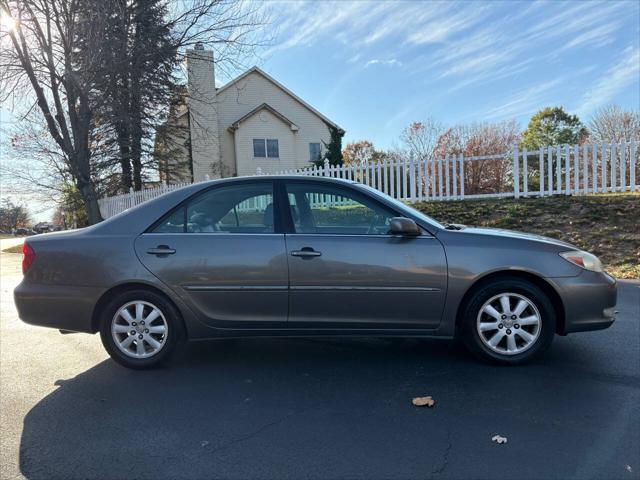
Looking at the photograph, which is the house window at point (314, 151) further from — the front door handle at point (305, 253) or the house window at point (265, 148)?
the front door handle at point (305, 253)

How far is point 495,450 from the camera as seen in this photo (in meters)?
2.65

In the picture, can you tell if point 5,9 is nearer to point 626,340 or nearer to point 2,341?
point 2,341

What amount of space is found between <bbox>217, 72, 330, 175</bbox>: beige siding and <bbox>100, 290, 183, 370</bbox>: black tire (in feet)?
83.1

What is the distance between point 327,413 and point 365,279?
109cm

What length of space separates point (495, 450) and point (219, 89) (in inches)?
1156

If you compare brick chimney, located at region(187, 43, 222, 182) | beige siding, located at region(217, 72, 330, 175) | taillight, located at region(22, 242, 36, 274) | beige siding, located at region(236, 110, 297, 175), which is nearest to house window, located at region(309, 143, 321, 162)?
beige siding, located at region(217, 72, 330, 175)

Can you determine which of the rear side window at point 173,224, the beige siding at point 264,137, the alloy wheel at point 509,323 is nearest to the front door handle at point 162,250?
the rear side window at point 173,224

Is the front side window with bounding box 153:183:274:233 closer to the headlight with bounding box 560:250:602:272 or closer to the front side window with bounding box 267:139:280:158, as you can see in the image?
the headlight with bounding box 560:250:602:272

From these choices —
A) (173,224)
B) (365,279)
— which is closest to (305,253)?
(365,279)

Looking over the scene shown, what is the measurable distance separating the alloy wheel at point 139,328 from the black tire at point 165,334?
0.02 metres

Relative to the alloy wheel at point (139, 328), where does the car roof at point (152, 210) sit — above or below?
above

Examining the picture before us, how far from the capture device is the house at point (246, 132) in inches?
1053

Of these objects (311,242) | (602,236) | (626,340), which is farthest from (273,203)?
(602,236)

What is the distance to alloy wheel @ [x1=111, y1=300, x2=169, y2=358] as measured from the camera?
3916 mm
